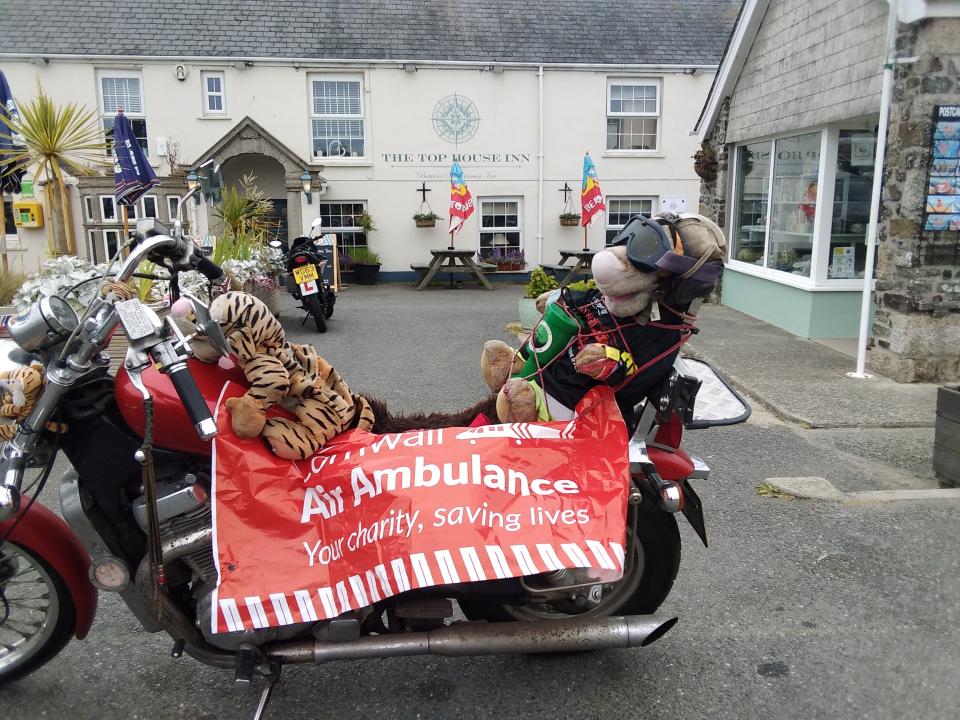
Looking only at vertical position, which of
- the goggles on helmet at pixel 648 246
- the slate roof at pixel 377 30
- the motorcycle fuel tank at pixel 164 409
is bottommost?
the motorcycle fuel tank at pixel 164 409

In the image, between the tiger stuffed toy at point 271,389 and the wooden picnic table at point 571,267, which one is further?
the wooden picnic table at point 571,267

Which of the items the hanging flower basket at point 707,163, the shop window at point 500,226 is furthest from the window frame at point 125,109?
the hanging flower basket at point 707,163

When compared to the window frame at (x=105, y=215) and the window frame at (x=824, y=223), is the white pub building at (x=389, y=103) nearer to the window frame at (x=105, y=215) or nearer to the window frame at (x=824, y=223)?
the window frame at (x=105, y=215)

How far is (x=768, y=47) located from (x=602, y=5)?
9515mm

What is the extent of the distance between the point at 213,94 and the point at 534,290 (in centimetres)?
1159

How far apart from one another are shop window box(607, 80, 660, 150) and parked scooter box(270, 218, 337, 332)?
31.1 feet

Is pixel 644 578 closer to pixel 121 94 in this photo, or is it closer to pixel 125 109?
pixel 125 109

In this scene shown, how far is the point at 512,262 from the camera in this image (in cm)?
1786

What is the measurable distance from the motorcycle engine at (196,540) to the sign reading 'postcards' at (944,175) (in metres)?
6.93

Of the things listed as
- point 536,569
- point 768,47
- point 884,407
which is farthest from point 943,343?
point 536,569

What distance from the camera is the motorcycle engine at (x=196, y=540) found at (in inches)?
93.1

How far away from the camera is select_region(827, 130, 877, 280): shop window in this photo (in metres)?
9.20

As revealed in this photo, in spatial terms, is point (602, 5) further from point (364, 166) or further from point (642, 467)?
point (642, 467)

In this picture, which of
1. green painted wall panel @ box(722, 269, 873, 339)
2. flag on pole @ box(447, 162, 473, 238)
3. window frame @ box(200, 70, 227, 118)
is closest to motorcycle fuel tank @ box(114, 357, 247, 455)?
green painted wall panel @ box(722, 269, 873, 339)
